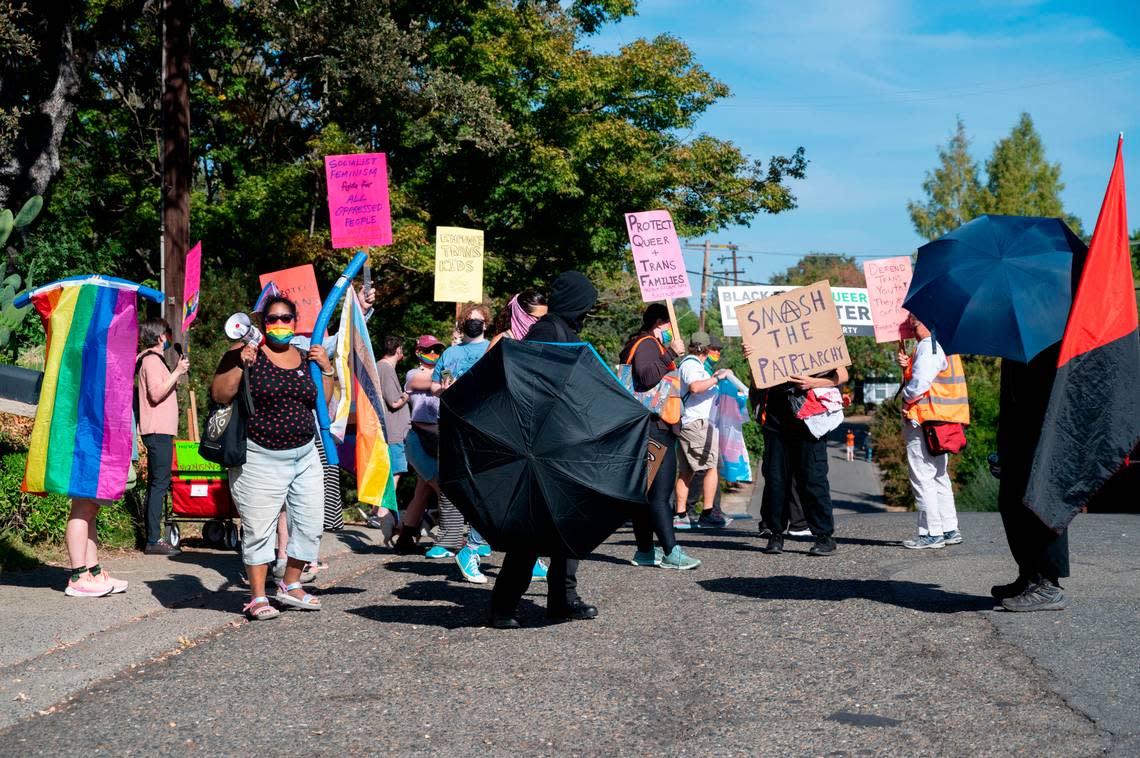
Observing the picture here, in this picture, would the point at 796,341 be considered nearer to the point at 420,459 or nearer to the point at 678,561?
the point at 678,561

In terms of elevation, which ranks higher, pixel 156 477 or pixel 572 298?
pixel 572 298

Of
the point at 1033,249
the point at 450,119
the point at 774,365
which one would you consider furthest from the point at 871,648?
the point at 450,119

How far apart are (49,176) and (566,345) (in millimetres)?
10186

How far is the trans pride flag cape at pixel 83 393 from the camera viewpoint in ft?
23.5

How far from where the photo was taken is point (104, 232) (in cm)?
2336

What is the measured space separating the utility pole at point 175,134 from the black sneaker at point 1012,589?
10.3 m

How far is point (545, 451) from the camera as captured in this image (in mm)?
6098

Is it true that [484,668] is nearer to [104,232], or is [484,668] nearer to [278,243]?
[278,243]

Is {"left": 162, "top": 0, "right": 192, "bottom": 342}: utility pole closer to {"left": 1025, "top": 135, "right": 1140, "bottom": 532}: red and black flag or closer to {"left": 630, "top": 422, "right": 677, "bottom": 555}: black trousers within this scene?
{"left": 630, "top": 422, "right": 677, "bottom": 555}: black trousers

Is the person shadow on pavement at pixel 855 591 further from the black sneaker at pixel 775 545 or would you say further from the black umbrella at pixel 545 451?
the black umbrella at pixel 545 451

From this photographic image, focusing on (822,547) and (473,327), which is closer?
(473,327)

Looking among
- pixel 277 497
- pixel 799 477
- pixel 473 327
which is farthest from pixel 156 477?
pixel 799 477

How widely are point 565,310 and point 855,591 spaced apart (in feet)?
8.87

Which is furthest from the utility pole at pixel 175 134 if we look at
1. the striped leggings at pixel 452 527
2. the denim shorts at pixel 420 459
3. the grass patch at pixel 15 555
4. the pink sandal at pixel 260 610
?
the pink sandal at pixel 260 610
